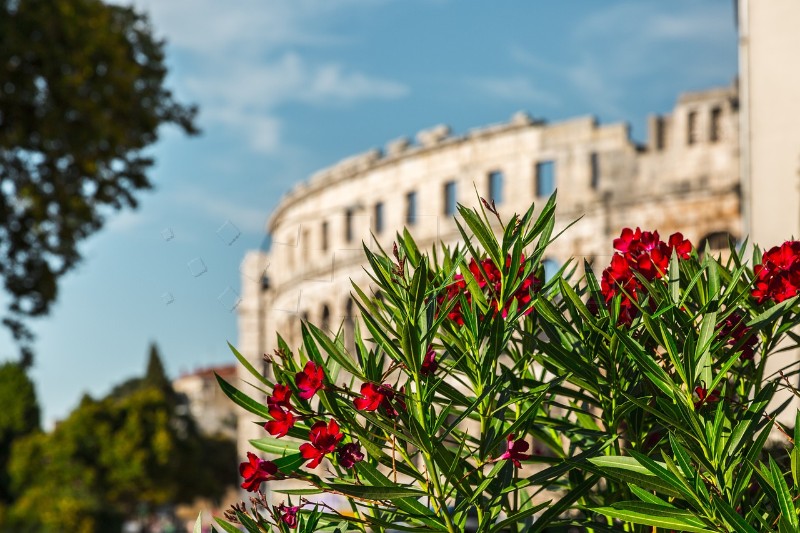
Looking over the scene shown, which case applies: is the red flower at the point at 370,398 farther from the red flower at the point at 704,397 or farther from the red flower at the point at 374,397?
the red flower at the point at 704,397

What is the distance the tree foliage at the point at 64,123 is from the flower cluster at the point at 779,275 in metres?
13.7

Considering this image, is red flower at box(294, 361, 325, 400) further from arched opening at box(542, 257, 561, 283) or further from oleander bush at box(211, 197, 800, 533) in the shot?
arched opening at box(542, 257, 561, 283)

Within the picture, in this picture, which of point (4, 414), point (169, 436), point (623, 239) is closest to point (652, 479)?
point (623, 239)

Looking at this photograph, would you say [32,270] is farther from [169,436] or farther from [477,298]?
[169,436]

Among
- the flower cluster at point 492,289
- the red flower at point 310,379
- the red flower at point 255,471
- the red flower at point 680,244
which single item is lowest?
the red flower at point 255,471

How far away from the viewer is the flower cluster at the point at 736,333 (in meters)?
2.83

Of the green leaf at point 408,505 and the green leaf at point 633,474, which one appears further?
the green leaf at point 408,505

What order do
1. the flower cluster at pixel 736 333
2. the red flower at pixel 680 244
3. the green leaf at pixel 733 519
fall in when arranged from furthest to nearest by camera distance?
the red flower at pixel 680 244, the flower cluster at pixel 736 333, the green leaf at pixel 733 519

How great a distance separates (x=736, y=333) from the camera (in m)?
2.87

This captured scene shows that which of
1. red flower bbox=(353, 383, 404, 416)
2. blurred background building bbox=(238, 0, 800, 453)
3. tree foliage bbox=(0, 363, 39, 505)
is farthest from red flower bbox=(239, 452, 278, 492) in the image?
tree foliage bbox=(0, 363, 39, 505)

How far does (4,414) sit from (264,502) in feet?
186

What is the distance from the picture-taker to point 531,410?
2.58m

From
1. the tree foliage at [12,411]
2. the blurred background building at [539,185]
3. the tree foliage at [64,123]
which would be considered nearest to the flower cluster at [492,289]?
the tree foliage at [64,123]

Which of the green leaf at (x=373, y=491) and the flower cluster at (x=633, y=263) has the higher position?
the flower cluster at (x=633, y=263)
